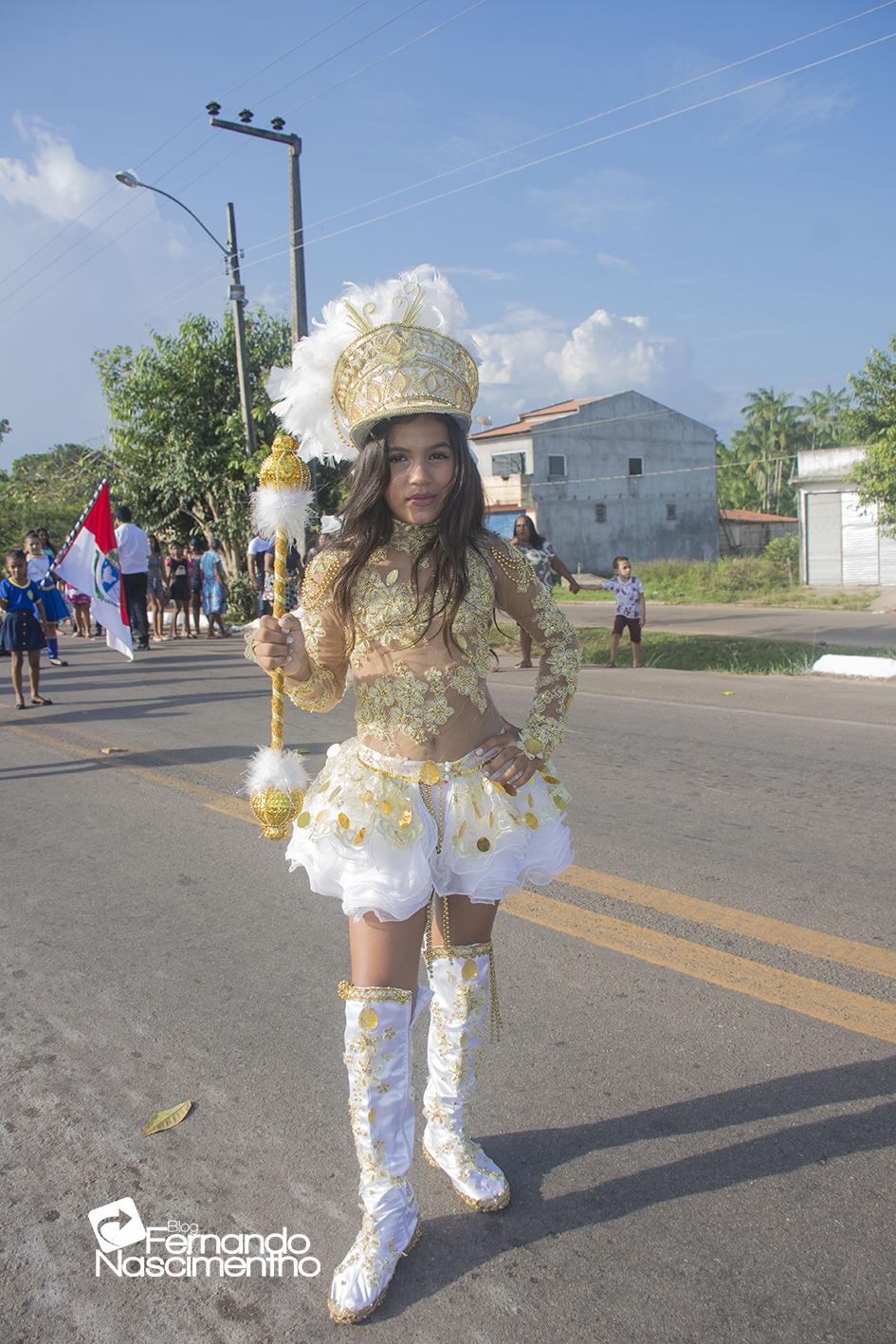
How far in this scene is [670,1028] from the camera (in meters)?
3.32

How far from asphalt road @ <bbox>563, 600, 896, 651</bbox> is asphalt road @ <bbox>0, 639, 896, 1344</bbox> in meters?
11.2

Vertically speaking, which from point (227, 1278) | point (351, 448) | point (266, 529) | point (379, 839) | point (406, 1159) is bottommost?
point (227, 1278)

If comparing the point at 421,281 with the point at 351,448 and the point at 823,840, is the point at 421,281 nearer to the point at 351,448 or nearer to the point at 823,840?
the point at 351,448

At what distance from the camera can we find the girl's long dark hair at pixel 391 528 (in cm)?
246

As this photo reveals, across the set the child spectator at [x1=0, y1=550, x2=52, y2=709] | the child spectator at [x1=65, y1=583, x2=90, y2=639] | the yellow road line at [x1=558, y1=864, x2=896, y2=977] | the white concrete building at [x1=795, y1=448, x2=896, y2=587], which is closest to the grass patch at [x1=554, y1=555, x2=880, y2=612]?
the white concrete building at [x1=795, y1=448, x2=896, y2=587]

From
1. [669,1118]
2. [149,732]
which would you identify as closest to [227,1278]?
[669,1118]

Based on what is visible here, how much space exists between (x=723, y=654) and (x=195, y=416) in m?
13.3

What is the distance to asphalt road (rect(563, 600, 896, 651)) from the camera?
55.9 feet

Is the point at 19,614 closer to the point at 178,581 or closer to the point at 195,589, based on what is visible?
the point at 178,581

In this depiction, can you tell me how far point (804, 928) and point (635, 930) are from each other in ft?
2.13

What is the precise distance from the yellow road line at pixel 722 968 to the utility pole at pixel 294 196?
50.9 ft

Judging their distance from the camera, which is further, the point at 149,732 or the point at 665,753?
the point at 149,732

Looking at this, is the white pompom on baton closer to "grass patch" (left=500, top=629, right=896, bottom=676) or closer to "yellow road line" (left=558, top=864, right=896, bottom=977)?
"yellow road line" (left=558, top=864, right=896, bottom=977)

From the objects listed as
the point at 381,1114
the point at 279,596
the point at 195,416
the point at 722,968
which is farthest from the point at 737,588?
the point at 381,1114
